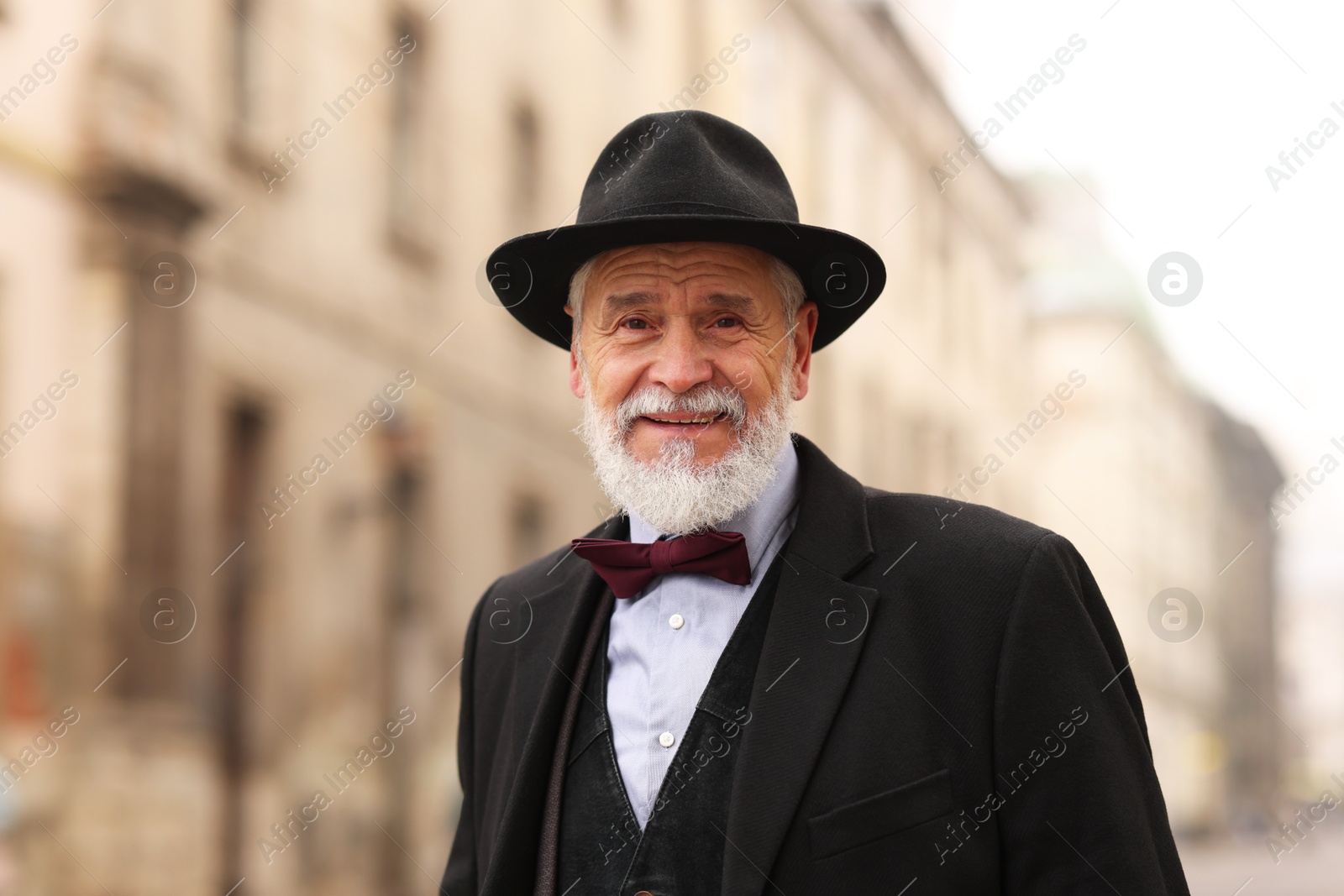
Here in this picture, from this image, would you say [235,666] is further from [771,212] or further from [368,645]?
[771,212]

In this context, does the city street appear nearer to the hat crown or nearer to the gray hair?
the gray hair

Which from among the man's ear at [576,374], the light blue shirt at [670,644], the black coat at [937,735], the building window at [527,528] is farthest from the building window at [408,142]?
the black coat at [937,735]

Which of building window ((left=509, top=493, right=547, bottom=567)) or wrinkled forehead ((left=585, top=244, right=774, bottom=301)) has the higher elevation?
building window ((left=509, top=493, right=547, bottom=567))

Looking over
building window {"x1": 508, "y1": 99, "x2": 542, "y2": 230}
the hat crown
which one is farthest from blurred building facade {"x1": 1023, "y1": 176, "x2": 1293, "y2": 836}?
the hat crown

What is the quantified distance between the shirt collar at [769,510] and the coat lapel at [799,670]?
7cm

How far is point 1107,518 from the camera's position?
99.9ft

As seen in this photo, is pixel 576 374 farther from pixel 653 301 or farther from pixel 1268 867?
pixel 1268 867

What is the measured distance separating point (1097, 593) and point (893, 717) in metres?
0.42

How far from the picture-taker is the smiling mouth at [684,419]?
242 cm

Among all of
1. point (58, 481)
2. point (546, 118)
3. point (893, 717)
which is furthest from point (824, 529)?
point (546, 118)

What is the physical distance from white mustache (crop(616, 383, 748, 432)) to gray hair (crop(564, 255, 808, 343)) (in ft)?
0.71

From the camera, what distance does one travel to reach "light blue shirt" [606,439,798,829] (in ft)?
7.39

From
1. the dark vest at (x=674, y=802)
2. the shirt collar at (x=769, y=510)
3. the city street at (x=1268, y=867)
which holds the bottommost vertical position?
the city street at (x=1268, y=867)

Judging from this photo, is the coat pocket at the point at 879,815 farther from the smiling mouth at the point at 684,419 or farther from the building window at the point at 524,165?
the building window at the point at 524,165
